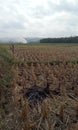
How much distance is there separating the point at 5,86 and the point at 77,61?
7145mm

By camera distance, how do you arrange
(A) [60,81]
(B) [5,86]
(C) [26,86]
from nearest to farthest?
(B) [5,86] < (C) [26,86] < (A) [60,81]

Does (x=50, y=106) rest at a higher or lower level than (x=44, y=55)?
higher

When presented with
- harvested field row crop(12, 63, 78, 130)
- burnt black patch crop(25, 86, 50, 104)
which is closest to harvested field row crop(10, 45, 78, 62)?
harvested field row crop(12, 63, 78, 130)

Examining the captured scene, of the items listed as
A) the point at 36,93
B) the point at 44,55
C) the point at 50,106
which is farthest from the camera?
the point at 44,55

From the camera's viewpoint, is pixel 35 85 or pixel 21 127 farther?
pixel 35 85

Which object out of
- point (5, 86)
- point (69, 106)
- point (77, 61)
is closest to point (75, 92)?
point (69, 106)

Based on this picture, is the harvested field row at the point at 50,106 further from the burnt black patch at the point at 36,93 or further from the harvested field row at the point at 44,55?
the harvested field row at the point at 44,55

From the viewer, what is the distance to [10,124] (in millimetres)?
4594

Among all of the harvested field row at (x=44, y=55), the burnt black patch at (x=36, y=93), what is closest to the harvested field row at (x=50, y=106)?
the burnt black patch at (x=36, y=93)

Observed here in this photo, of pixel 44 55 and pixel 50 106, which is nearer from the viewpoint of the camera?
pixel 50 106

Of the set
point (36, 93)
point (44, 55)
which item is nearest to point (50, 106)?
point (36, 93)

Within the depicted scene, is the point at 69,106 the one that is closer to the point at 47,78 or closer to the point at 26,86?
the point at 26,86

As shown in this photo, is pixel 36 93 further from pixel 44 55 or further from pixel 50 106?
pixel 44 55

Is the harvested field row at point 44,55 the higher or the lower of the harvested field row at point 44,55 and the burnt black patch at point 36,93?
the lower
